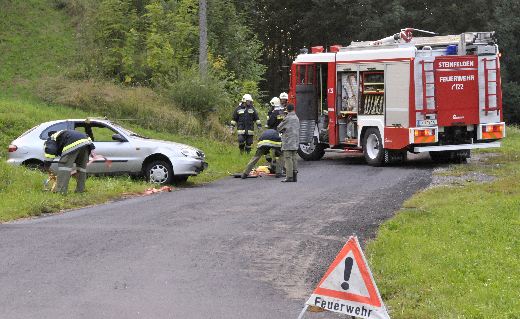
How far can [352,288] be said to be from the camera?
6.65 meters

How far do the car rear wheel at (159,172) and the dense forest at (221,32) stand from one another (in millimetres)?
7839

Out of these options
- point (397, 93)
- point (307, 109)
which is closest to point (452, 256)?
point (397, 93)

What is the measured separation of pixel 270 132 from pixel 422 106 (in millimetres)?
3852

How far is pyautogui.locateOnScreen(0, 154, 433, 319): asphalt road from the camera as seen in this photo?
305 inches

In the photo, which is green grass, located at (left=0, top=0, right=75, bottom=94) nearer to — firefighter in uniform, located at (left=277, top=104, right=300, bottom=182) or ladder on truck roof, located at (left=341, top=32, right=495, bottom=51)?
firefighter in uniform, located at (left=277, top=104, right=300, bottom=182)

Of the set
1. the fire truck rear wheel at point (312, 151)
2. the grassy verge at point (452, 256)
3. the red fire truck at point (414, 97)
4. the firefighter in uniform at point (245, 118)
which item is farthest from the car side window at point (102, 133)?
the fire truck rear wheel at point (312, 151)

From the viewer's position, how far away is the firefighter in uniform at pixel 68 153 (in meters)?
15.3

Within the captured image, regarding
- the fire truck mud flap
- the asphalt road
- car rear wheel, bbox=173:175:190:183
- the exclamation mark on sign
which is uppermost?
the fire truck mud flap

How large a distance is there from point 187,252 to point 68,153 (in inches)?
235

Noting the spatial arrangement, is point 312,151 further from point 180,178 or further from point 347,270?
point 347,270

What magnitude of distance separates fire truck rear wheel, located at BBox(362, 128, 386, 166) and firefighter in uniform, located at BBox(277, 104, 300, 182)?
3600mm

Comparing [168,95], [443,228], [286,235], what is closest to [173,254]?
[286,235]

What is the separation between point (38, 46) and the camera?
102 feet

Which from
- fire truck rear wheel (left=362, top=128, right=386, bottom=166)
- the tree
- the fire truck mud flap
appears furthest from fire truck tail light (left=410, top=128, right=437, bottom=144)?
the tree
